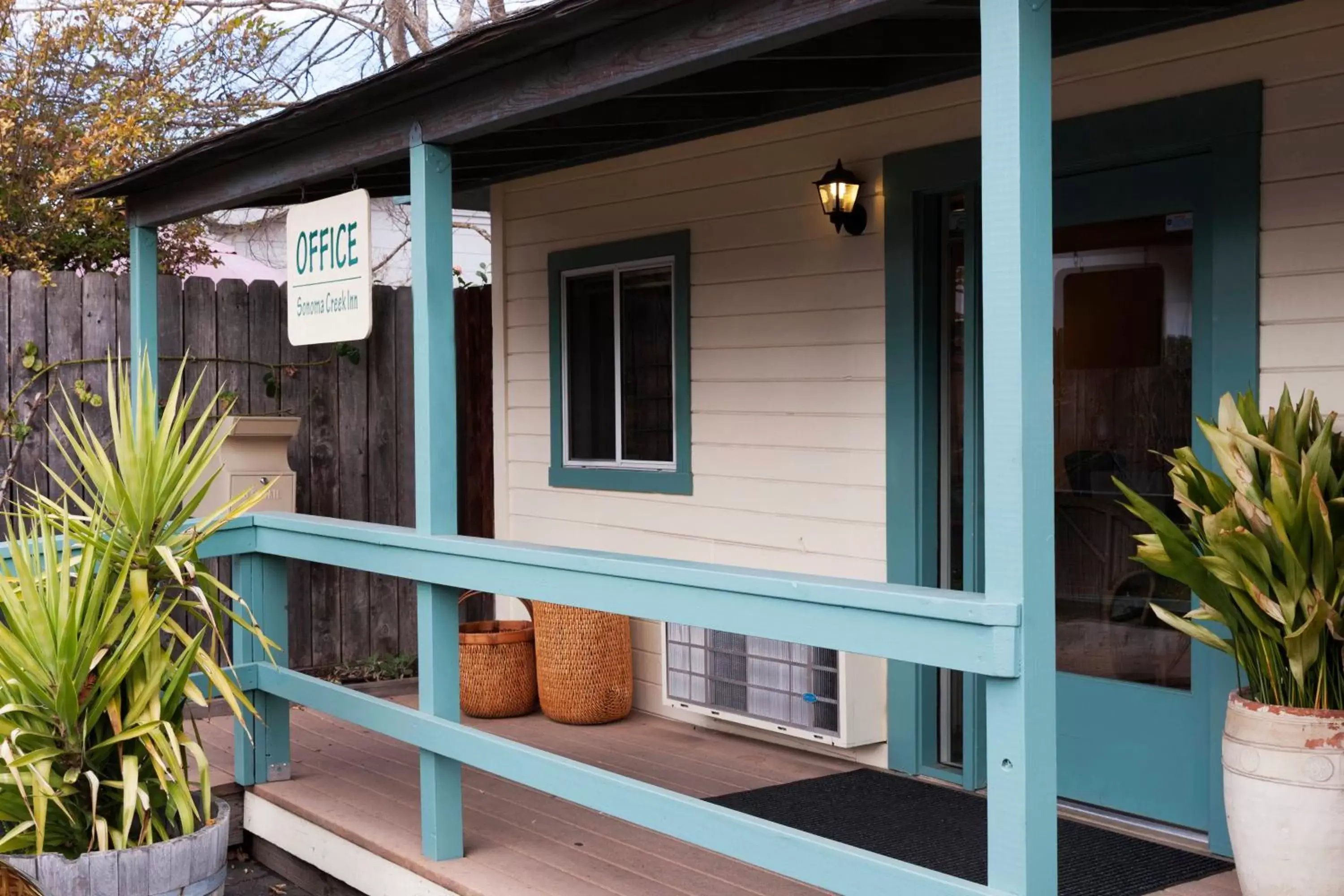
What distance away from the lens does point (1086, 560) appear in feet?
14.4

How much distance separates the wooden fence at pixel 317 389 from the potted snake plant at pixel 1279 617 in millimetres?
4511

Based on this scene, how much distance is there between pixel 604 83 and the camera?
11.5 feet

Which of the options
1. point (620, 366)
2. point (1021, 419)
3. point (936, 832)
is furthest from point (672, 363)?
point (1021, 419)

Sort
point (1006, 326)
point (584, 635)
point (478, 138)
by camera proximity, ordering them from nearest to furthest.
Result: point (1006, 326) < point (478, 138) < point (584, 635)

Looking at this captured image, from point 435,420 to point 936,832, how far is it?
203 centimetres

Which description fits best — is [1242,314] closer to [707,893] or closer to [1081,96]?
[1081,96]

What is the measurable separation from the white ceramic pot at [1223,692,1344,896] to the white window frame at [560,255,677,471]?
10.2 ft

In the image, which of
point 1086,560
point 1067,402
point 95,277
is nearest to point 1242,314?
point 1067,402

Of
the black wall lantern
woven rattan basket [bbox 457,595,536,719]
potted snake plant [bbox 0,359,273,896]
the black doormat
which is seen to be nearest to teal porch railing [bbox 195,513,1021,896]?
potted snake plant [bbox 0,359,273,896]

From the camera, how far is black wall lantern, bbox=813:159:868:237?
16.3 feet

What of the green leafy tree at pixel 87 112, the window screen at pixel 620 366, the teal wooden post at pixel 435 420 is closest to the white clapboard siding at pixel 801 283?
the window screen at pixel 620 366

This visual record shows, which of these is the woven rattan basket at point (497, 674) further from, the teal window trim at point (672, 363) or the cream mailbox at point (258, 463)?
the cream mailbox at point (258, 463)

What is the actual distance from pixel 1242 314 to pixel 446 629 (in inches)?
99.7

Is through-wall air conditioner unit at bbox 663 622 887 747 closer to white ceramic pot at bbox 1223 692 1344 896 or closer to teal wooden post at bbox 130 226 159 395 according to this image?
white ceramic pot at bbox 1223 692 1344 896
